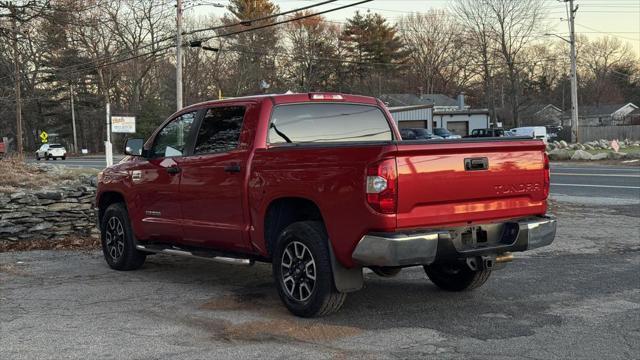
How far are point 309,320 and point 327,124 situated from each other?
200 cm

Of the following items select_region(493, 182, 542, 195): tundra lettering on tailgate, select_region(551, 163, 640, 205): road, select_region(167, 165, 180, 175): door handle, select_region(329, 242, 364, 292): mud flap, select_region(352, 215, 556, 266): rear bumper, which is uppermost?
select_region(167, 165, 180, 175): door handle

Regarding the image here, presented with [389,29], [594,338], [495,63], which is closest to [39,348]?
[594,338]

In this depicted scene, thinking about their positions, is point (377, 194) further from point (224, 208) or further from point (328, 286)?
point (224, 208)

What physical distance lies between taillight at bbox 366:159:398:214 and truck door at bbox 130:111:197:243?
2656 mm

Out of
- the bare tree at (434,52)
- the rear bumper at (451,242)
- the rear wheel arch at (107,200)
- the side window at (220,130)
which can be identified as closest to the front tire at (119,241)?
the rear wheel arch at (107,200)

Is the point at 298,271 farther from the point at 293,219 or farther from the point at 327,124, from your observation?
the point at 327,124

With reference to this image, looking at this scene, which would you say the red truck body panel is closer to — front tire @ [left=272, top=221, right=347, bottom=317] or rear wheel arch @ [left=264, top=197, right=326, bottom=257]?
rear wheel arch @ [left=264, top=197, right=326, bottom=257]

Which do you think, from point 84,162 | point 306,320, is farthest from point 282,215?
point 84,162

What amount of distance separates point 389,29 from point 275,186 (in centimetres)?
7426

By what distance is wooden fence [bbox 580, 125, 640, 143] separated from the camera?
177 ft

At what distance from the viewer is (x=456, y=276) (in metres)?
6.31

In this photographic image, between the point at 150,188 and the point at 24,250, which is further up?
the point at 150,188

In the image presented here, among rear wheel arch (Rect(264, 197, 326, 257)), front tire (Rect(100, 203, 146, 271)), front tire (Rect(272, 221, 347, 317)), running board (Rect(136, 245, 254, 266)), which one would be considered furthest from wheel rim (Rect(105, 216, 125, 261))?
front tire (Rect(272, 221, 347, 317))

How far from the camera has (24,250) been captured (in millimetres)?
9164
